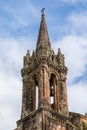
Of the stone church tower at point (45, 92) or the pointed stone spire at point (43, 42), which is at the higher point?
the pointed stone spire at point (43, 42)

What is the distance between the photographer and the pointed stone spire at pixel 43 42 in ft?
125

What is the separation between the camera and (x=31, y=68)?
3772cm

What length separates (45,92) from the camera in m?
A: 34.7

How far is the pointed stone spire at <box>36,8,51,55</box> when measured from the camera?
1497 inches

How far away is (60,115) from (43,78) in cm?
343

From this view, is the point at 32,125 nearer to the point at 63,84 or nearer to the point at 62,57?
the point at 63,84

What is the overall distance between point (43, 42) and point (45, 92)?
588 centimetres

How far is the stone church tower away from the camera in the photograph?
3350cm

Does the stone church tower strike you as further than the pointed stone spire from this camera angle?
No

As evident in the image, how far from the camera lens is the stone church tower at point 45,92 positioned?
3350cm

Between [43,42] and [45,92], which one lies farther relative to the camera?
[43,42]

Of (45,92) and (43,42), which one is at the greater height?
(43,42)

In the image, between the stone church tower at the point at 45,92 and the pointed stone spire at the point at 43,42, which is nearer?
the stone church tower at the point at 45,92

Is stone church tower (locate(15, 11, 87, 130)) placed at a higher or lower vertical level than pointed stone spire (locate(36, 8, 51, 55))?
lower
